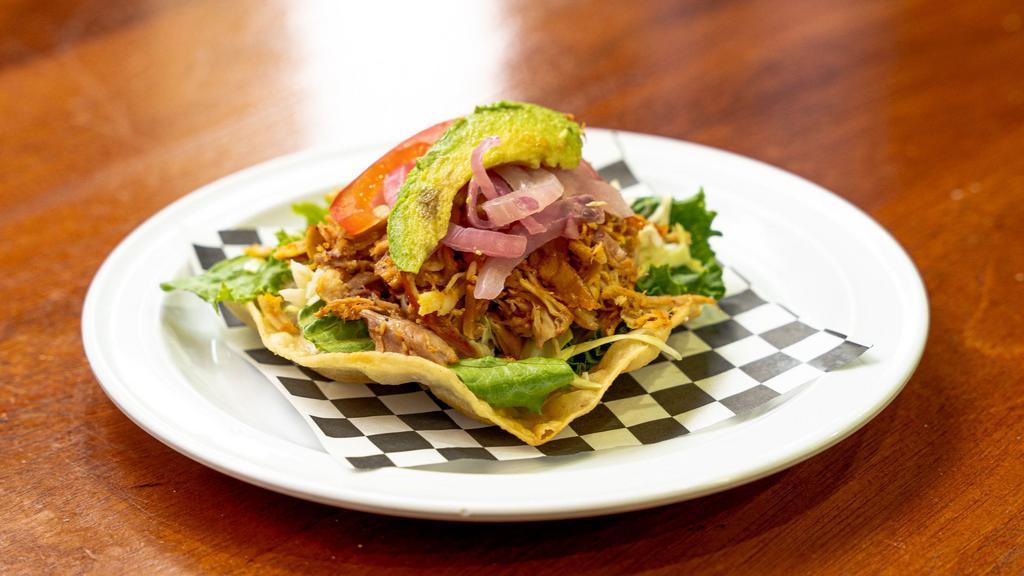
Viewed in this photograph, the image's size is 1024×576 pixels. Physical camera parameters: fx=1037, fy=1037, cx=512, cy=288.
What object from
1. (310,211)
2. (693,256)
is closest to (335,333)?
(310,211)

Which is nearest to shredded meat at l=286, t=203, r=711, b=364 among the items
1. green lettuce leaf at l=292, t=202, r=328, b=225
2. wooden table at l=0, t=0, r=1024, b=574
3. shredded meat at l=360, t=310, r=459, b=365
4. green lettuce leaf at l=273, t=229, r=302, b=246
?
shredded meat at l=360, t=310, r=459, b=365

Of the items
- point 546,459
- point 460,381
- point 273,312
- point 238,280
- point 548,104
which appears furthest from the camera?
point 548,104

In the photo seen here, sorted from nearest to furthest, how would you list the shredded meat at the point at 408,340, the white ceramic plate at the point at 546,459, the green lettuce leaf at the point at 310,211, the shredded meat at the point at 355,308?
1. the white ceramic plate at the point at 546,459
2. the shredded meat at the point at 408,340
3. the shredded meat at the point at 355,308
4. the green lettuce leaf at the point at 310,211

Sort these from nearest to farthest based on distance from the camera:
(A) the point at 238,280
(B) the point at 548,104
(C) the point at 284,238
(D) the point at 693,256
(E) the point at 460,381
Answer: (E) the point at 460,381 → (A) the point at 238,280 → (C) the point at 284,238 → (D) the point at 693,256 → (B) the point at 548,104

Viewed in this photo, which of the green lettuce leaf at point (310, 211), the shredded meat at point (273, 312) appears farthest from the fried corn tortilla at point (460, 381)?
the green lettuce leaf at point (310, 211)

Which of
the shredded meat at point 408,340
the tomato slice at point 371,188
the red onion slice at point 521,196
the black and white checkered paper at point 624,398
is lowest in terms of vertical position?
the black and white checkered paper at point 624,398

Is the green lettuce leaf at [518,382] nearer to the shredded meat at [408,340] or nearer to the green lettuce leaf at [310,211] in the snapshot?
the shredded meat at [408,340]

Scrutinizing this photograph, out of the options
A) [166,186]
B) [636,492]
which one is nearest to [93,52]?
[166,186]

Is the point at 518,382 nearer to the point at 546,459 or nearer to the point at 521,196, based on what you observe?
the point at 546,459
